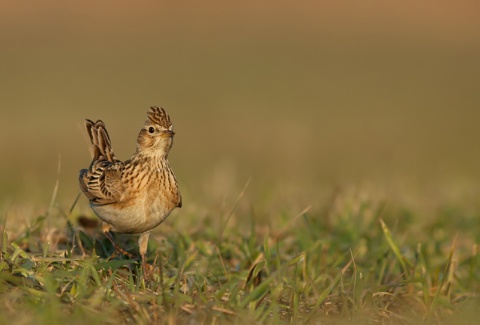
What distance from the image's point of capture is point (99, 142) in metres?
8.06

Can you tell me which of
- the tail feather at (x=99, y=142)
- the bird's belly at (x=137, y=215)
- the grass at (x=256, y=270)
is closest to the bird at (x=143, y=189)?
the bird's belly at (x=137, y=215)

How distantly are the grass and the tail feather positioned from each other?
631mm

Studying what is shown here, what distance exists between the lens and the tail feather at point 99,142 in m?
8.03

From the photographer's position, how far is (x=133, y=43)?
34.7m

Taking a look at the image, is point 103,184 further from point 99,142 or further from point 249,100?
point 249,100

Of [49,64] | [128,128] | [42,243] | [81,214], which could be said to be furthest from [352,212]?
[49,64]

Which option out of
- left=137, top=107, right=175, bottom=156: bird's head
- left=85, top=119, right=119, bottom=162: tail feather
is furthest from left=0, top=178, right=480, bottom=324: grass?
left=137, top=107, right=175, bottom=156: bird's head

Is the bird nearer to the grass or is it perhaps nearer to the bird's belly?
the bird's belly

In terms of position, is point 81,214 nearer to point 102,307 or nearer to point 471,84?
point 102,307

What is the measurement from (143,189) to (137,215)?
8.3 inches

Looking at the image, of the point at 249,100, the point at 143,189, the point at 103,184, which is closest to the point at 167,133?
the point at 143,189

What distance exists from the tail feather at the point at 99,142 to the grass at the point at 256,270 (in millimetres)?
631

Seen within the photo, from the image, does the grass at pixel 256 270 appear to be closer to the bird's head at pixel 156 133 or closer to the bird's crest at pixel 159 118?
the bird's head at pixel 156 133

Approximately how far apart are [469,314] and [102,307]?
7.92ft
